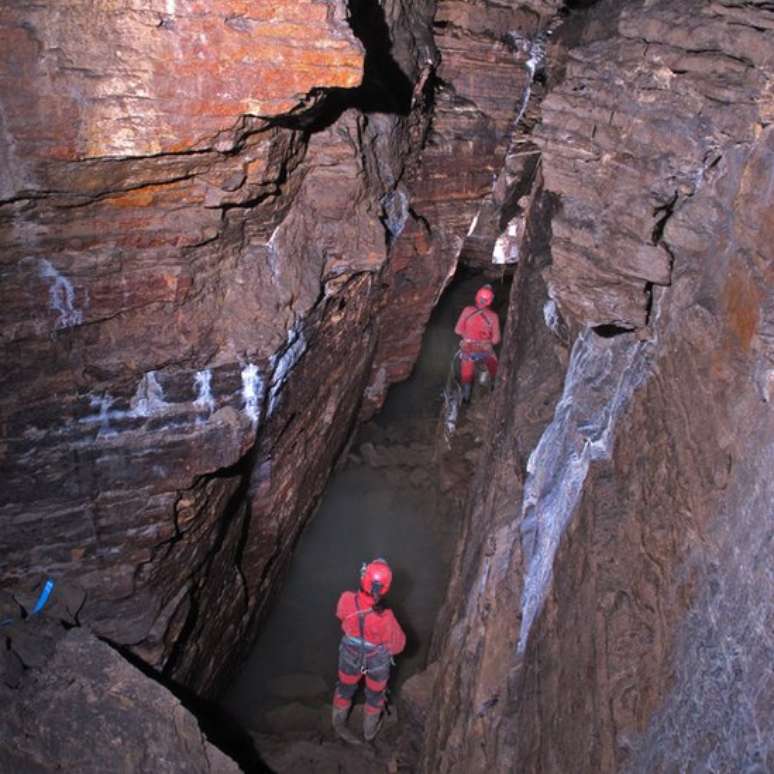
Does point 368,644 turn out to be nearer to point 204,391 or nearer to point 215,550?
point 215,550

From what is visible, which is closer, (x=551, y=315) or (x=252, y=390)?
(x=252, y=390)

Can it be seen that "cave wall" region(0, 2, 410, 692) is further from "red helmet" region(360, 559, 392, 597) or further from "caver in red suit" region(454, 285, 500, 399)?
"caver in red suit" region(454, 285, 500, 399)

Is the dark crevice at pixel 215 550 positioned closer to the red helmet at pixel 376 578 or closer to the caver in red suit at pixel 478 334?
the red helmet at pixel 376 578

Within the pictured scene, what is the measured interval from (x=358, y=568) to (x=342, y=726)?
1698 mm

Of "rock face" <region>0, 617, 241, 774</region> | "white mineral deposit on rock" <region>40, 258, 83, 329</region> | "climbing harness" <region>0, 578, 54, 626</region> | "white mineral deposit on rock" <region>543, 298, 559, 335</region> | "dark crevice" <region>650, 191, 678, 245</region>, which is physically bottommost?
"rock face" <region>0, 617, 241, 774</region>

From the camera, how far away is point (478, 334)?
8.30 metres

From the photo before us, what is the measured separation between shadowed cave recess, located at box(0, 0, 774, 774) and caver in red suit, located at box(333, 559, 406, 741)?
30 centimetres

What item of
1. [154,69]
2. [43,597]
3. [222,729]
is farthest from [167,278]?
[222,729]

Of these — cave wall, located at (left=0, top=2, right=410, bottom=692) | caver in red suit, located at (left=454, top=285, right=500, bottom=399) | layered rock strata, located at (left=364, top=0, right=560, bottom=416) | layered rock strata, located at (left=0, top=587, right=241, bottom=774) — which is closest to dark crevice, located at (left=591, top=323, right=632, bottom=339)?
cave wall, located at (left=0, top=2, right=410, bottom=692)

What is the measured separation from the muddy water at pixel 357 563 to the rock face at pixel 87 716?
2412mm

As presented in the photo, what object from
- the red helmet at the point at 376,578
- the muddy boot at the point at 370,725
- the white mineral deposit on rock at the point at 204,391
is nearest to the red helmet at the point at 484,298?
the red helmet at the point at 376,578

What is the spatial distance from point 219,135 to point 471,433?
5.72 metres

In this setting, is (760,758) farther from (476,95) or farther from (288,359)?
(476,95)

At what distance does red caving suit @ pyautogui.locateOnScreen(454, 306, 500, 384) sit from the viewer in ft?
27.1
